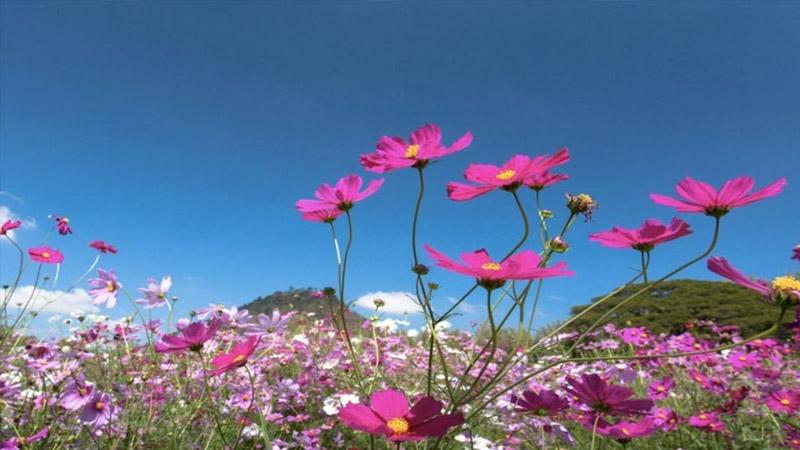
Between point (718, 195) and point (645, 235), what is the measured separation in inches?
6.4

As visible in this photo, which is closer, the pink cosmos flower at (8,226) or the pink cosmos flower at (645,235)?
the pink cosmos flower at (645,235)

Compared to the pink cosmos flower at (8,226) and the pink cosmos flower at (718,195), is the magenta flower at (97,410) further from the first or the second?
the pink cosmos flower at (718,195)

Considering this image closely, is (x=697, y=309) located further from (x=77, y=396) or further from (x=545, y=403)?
(x=77, y=396)

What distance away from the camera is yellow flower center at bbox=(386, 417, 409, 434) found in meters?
0.87

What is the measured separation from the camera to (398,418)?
0.91 metres

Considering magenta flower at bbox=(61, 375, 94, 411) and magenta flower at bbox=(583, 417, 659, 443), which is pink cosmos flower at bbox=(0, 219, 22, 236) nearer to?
magenta flower at bbox=(61, 375, 94, 411)

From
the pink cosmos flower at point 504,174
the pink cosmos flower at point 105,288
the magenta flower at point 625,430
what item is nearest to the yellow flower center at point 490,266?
the pink cosmos flower at point 504,174

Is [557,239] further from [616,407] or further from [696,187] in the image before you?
[616,407]

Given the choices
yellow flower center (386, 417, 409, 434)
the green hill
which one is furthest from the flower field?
the green hill

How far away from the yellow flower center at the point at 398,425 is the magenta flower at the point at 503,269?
0.88ft

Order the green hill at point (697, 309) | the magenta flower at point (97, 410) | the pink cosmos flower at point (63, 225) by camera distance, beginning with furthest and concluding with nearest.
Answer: the green hill at point (697, 309)
the pink cosmos flower at point (63, 225)
the magenta flower at point (97, 410)

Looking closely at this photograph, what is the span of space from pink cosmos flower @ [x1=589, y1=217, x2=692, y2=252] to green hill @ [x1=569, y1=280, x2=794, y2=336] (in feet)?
20.7

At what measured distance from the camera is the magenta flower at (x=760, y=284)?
997 mm

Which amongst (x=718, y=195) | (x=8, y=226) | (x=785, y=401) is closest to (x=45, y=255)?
(x=8, y=226)
